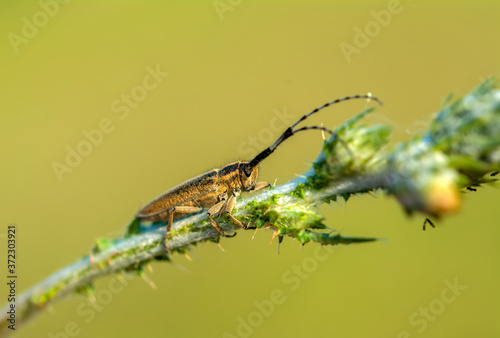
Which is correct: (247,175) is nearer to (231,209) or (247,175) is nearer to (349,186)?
(231,209)

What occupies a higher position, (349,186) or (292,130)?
(292,130)

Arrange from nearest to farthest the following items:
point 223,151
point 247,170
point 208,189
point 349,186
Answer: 1. point 349,186
2. point 247,170
3. point 208,189
4. point 223,151

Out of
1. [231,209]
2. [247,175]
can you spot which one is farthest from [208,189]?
[231,209]

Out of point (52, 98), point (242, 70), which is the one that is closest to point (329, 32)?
point (242, 70)

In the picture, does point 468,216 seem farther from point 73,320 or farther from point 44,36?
point 44,36

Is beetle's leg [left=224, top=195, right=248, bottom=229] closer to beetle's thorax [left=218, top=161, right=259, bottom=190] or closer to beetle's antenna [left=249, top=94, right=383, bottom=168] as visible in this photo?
beetle's antenna [left=249, top=94, right=383, bottom=168]

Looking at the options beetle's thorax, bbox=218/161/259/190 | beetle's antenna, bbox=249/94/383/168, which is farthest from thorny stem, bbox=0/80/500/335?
beetle's thorax, bbox=218/161/259/190

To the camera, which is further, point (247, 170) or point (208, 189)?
point (208, 189)

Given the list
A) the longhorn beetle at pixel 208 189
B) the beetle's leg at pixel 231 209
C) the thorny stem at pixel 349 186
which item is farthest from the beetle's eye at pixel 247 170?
the thorny stem at pixel 349 186
